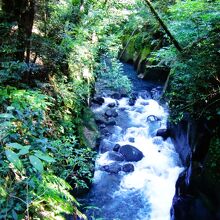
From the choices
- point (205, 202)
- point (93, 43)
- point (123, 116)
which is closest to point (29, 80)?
point (93, 43)

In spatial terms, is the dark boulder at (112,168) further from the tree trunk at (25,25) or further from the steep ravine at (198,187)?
the tree trunk at (25,25)

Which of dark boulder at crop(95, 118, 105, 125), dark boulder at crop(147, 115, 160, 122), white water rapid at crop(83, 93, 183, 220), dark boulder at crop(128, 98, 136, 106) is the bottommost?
white water rapid at crop(83, 93, 183, 220)

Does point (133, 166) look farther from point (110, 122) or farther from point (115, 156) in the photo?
point (110, 122)

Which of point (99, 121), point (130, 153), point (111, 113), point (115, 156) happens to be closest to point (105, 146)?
point (115, 156)

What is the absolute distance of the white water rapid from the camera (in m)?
7.47

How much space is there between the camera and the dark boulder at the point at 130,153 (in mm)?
9469

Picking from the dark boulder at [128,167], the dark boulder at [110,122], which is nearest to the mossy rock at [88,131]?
the dark boulder at [128,167]

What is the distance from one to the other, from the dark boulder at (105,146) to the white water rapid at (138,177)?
76 millimetres

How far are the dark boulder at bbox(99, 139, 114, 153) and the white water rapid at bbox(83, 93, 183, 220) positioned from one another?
0.08 metres

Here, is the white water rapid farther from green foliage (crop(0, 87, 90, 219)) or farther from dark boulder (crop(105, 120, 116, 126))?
green foliage (crop(0, 87, 90, 219))

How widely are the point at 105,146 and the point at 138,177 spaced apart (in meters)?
1.84

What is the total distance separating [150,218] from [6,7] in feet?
20.5

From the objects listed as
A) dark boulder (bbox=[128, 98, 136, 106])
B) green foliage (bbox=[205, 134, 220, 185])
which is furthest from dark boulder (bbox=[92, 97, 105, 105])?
green foliage (bbox=[205, 134, 220, 185])

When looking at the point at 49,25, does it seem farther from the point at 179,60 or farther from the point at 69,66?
the point at 179,60
